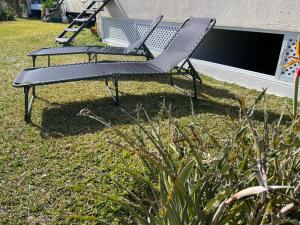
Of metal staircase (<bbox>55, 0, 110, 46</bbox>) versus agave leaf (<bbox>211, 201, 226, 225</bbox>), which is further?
metal staircase (<bbox>55, 0, 110, 46</bbox>)

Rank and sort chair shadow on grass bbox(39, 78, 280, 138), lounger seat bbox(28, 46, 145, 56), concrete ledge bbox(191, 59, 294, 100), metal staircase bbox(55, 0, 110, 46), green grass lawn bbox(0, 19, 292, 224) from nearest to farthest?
green grass lawn bbox(0, 19, 292, 224) < chair shadow on grass bbox(39, 78, 280, 138) < concrete ledge bbox(191, 59, 294, 100) < lounger seat bbox(28, 46, 145, 56) < metal staircase bbox(55, 0, 110, 46)

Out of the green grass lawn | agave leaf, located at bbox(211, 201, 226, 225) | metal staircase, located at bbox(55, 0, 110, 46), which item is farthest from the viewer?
metal staircase, located at bbox(55, 0, 110, 46)

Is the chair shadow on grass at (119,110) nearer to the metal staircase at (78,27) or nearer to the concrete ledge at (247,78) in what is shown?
the concrete ledge at (247,78)

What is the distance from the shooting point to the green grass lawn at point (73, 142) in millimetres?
2529

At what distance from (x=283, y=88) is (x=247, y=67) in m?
4.17

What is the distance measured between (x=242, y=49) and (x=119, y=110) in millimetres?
5802

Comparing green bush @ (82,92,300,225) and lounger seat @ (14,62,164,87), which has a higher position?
green bush @ (82,92,300,225)

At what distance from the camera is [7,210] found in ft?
8.21

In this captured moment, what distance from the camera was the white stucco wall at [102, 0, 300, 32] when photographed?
5145mm

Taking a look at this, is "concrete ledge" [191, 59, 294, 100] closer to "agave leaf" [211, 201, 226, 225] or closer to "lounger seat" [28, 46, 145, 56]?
"lounger seat" [28, 46, 145, 56]

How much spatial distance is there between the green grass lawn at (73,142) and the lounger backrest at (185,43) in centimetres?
56

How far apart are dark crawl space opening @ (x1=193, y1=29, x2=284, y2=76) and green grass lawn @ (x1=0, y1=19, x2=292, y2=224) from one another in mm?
1598

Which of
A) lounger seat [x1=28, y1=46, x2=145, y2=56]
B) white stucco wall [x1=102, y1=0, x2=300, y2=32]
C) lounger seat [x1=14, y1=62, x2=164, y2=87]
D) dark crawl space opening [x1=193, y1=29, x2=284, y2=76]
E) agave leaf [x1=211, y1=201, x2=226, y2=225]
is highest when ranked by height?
white stucco wall [x1=102, y1=0, x2=300, y2=32]

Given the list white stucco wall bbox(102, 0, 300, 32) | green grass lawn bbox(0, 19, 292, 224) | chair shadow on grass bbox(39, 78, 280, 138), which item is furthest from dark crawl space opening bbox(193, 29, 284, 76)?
chair shadow on grass bbox(39, 78, 280, 138)
